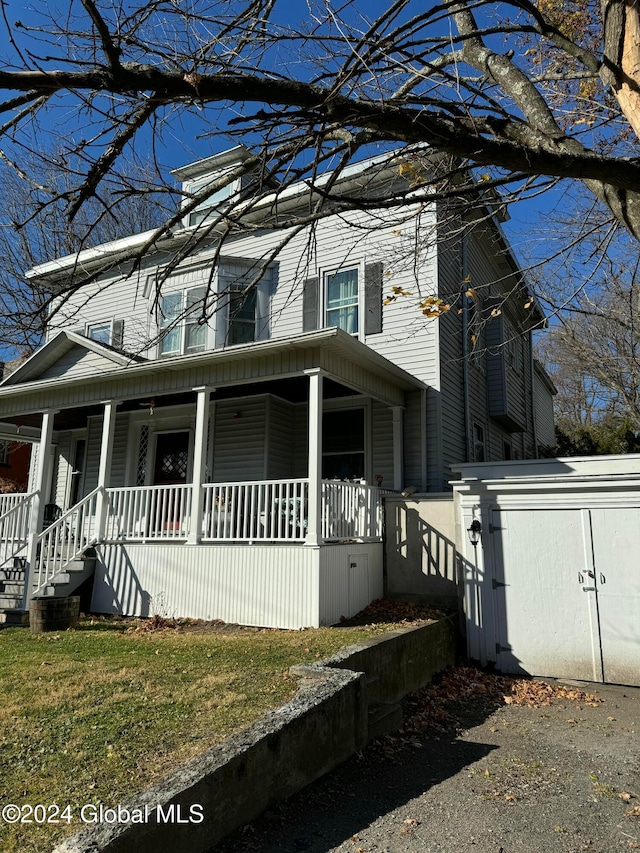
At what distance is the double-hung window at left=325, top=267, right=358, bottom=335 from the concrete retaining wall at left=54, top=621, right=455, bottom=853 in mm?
7425

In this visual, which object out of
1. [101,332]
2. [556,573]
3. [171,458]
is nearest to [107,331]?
[101,332]

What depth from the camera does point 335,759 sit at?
16.0ft

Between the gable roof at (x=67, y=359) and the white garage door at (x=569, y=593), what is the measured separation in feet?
25.1

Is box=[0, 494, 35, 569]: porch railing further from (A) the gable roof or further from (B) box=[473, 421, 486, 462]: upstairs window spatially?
(B) box=[473, 421, 486, 462]: upstairs window

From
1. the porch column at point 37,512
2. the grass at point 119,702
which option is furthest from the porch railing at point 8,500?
the grass at point 119,702

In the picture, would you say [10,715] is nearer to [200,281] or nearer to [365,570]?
[365,570]

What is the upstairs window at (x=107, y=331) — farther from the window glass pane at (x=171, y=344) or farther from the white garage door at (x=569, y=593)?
the white garage door at (x=569, y=593)

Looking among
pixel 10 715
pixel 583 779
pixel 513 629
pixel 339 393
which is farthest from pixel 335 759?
pixel 339 393

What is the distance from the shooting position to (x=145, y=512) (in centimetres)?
1074

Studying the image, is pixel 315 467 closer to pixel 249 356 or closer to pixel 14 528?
pixel 249 356

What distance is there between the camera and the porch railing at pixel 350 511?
923 centimetres

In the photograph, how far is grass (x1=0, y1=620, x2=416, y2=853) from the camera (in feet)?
11.8

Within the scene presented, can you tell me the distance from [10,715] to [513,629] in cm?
622

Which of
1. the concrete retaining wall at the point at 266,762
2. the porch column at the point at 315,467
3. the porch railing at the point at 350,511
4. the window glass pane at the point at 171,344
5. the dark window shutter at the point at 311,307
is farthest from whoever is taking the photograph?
the window glass pane at the point at 171,344
